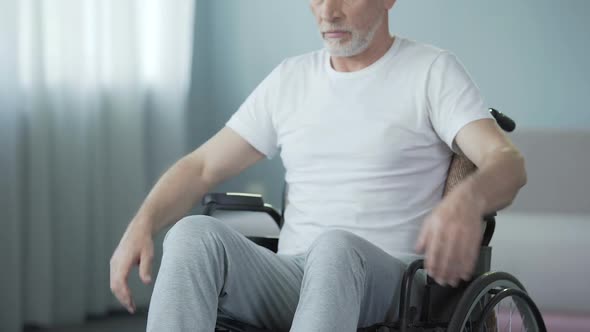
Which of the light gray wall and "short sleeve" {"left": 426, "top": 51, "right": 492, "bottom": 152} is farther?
the light gray wall

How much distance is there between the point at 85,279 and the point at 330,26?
5.92ft

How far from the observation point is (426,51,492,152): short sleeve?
5.94ft

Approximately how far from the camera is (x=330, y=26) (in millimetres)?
2004

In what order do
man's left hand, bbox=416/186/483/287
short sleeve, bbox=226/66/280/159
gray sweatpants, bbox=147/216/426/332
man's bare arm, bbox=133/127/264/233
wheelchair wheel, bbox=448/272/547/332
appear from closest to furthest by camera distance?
man's left hand, bbox=416/186/483/287 → gray sweatpants, bbox=147/216/426/332 → wheelchair wheel, bbox=448/272/547/332 → man's bare arm, bbox=133/127/264/233 → short sleeve, bbox=226/66/280/159

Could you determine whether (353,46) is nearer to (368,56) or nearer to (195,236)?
(368,56)

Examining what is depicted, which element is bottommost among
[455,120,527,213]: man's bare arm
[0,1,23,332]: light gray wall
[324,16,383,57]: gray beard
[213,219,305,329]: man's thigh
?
[0,1,23,332]: light gray wall

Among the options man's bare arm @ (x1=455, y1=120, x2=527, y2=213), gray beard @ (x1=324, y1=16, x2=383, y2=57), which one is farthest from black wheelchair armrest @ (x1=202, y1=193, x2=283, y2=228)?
man's bare arm @ (x1=455, y1=120, x2=527, y2=213)

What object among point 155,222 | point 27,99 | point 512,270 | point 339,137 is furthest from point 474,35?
point 155,222

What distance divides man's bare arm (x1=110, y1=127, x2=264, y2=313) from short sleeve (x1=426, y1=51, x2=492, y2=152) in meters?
0.42

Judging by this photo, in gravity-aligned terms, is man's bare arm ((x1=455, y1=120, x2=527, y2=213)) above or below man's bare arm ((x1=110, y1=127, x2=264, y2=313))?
above

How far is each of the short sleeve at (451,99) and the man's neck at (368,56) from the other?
147 millimetres

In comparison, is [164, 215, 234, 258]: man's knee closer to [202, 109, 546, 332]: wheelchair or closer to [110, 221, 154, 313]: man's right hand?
[110, 221, 154, 313]: man's right hand

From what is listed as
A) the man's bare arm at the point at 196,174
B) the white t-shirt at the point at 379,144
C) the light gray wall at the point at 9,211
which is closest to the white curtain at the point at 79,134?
the light gray wall at the point at 9,211

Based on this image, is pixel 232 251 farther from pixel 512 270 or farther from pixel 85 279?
pixel 85 279
